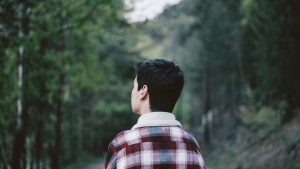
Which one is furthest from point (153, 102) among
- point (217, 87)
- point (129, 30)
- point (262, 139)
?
point (217, 87)

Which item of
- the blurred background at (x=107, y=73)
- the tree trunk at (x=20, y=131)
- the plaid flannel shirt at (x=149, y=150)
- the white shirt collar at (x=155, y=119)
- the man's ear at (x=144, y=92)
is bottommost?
the plaid flannel shirt at (x=149, y=150)

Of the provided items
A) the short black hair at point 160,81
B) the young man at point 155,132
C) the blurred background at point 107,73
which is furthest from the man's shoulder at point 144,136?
the blurred background at point 107,73

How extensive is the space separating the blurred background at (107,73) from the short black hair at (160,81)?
251 cm

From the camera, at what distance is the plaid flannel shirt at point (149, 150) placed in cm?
189

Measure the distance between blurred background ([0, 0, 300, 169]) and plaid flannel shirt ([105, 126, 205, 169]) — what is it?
2.35 metres

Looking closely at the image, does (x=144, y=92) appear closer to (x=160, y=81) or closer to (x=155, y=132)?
(x=160, y=81)

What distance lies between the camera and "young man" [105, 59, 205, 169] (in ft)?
6.23

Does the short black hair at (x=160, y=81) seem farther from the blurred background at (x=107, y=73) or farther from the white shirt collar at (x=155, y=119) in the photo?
the blurred background at (x=107, y=73)

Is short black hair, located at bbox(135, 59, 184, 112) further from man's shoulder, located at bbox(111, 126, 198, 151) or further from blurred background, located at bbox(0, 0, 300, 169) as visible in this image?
blurred background, located at bbox(0, 0, 300, 169)

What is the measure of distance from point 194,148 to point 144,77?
0.54m

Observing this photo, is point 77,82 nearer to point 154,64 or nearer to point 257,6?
point 257,6

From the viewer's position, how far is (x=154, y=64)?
1961 mm

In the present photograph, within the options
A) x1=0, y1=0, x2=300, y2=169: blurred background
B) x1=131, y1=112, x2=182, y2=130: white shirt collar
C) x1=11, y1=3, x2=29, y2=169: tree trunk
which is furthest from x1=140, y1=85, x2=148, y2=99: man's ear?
x1=11, y1=3, x2=29, y2=169: tree trunk

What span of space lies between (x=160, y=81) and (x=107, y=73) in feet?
73.6
